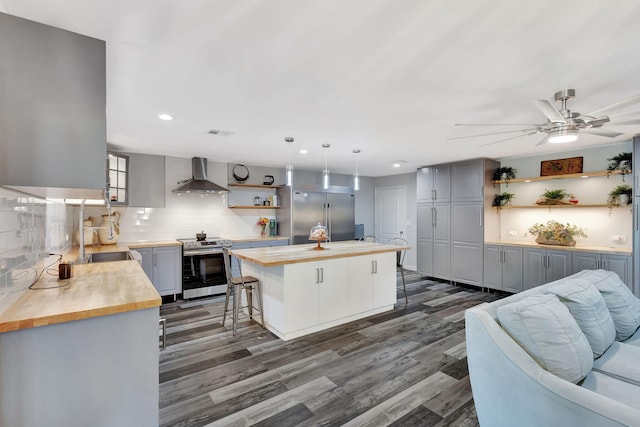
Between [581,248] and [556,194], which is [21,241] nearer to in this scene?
[581,248]

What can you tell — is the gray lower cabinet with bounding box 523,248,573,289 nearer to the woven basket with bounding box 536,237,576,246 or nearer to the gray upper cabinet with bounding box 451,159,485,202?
the woven basket with bounding box 536,237,576,246

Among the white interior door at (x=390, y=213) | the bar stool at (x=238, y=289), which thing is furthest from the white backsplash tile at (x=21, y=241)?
the white interior door at (x=390, y=213)

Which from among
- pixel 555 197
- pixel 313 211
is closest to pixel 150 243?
pixel 313 211

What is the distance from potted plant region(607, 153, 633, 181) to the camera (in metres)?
4.04

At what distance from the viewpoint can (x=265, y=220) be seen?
6027 millimetres

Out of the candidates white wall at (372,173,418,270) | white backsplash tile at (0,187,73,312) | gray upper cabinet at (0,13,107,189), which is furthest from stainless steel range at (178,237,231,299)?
white wall at (372,173,418,270)

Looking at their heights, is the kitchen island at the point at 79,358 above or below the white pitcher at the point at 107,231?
below

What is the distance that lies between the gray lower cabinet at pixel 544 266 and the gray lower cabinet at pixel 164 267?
5.45m

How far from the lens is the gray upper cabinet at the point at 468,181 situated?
5254 mm

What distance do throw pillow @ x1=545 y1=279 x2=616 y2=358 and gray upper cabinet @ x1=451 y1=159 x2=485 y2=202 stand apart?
11.3 feet

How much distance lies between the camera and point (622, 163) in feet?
13.4

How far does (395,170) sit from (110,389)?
20.7 ft

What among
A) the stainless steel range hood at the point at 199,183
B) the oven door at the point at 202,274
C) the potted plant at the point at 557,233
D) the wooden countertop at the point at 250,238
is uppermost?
the stainless steel range hood at the point at 199,183

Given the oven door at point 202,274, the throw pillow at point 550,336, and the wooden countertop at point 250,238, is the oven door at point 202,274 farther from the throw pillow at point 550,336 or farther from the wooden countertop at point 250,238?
the throw pillow at point 550,336
